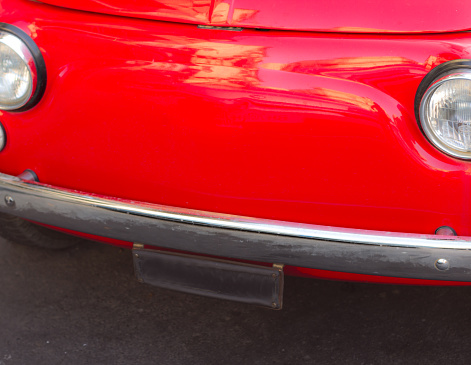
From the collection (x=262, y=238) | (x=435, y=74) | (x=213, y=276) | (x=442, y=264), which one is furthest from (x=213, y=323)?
(x=435, y=74)

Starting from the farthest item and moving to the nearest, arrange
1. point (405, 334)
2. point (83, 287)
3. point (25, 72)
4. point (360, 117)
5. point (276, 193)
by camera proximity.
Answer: point (83, 287)
point (405, 334)
point (25, 72)
point (276, 193)
point (360, 117)

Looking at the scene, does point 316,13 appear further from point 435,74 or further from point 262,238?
point 262,238

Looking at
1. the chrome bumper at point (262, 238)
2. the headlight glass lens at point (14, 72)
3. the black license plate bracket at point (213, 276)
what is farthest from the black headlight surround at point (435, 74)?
the headlight glass lens at point (14, 72)

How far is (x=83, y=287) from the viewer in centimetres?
268

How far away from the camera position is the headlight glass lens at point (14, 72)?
1.91 m

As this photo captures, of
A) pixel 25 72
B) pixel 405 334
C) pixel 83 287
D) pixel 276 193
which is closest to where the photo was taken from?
pixel 276 193

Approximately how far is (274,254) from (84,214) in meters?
0.59

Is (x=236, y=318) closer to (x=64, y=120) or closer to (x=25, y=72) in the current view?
(x=64, y=120)

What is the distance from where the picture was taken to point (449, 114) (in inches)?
65.4

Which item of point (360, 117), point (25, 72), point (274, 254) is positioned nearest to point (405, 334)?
point (274, 254)

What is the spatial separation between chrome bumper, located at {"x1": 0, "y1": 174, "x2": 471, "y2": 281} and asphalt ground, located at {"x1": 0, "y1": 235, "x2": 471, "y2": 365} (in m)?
0.62

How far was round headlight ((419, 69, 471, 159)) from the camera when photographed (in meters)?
1.64

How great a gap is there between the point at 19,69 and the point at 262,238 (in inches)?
35.8

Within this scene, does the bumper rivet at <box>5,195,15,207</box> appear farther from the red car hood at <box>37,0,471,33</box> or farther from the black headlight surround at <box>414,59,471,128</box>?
the black headlight surround at <box>414,59,471,128</box>
